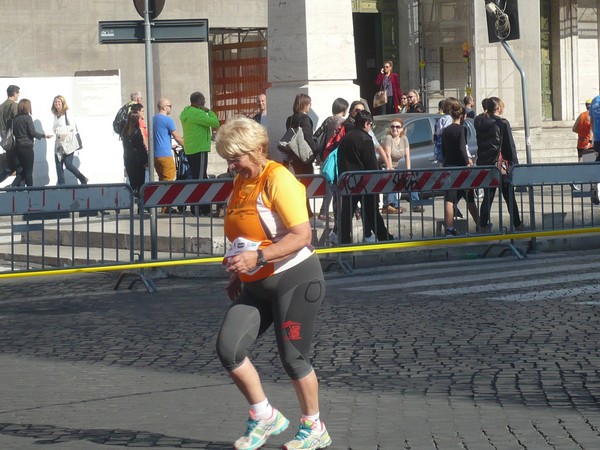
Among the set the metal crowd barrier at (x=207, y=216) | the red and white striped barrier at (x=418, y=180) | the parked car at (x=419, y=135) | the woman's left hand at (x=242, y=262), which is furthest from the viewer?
the parked car at (x=419, y=135)

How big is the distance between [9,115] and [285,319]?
15480 mm

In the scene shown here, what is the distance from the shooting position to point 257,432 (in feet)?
20.4

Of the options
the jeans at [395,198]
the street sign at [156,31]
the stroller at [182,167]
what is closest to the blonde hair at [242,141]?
the jeans at [395,198]

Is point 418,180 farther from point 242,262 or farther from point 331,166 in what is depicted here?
point 242,262

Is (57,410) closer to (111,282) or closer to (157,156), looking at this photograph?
(111,282)

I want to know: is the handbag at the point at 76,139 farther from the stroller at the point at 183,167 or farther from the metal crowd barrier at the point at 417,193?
the metal crowd barrier at the point at 417,193

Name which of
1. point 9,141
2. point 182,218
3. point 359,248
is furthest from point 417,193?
point 9,141

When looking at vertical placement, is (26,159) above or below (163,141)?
below

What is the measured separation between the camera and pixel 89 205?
41.6 feet

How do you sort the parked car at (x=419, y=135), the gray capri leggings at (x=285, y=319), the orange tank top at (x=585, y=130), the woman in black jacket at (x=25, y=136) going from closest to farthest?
1. the gray capri leggings at (x=285, y=319)
2. the woman in black jacket at (x=25, y=136)
3. the parked car at (x=419, y=135)
4. the orange tank top at (x=585, y=130)

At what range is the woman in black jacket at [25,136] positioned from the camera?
2055 centimetres

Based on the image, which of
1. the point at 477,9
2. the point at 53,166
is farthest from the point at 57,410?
the point at 477,9

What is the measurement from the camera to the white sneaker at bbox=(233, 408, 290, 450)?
20.3 ft

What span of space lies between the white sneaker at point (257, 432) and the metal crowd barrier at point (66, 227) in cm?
653
